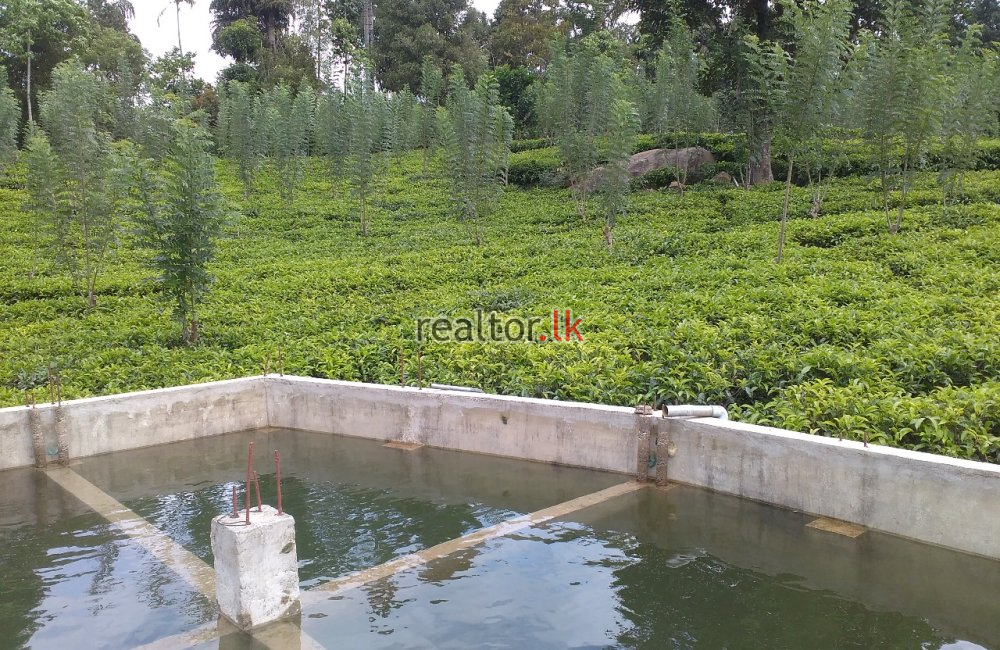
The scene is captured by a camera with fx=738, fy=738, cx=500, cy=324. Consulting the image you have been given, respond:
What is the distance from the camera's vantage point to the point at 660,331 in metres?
10.2

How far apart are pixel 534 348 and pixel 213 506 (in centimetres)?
463

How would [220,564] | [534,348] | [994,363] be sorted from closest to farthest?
[220,564]
[994,363]
[534,348]

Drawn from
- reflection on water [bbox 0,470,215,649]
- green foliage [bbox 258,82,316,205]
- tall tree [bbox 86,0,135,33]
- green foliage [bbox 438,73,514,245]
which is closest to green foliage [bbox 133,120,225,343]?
reflection on water [bbox 0,470,215,649]

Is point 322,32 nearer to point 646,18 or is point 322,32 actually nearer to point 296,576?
point 646,18

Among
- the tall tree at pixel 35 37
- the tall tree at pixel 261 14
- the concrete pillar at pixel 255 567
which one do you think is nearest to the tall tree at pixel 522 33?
the tall tree at pixel 261 14

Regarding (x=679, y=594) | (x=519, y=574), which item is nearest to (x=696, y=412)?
(x=679, y=594)

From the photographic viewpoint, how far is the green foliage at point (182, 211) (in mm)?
11266

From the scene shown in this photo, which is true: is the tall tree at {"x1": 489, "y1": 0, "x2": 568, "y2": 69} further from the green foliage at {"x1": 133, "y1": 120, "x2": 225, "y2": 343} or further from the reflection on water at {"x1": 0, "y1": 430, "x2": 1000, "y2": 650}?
the reflection on water at {"x1": 0, "y1": 430, "x2": 1000, "y2": 650}

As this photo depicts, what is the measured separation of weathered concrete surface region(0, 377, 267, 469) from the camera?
8320 mm

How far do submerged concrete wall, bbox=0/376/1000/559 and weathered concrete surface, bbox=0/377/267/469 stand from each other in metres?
0.01

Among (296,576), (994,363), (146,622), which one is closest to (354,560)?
(296,576)

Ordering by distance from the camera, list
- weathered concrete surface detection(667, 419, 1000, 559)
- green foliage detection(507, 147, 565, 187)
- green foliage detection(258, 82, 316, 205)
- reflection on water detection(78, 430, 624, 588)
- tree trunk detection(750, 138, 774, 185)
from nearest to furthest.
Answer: weathered concrete surface detection(667, 419, 1000, 559), reflection on water detection(78, 430, 624, 588), tree trunk detection(750, 138, 774, 185), green foliage detection(258, 82, 316, 205), green foliage detection(507, 147, 565, 187)

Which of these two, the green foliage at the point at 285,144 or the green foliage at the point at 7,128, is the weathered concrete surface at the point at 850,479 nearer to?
the green foliage at the point at 285,144

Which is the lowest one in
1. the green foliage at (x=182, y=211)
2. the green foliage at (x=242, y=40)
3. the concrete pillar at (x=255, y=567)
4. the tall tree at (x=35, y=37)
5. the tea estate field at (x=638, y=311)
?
the concrete pillar at (x=255, y=567)
